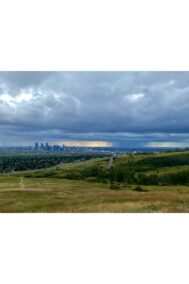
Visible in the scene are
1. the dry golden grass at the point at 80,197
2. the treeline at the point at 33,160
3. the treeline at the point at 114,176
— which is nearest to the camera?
the dry golden grass at the point at 80,197

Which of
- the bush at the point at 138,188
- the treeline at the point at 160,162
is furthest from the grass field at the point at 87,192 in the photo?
the bush at the point at 138,188

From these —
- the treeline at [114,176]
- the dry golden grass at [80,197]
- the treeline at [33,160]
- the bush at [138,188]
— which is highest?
the treeline at [33,160]

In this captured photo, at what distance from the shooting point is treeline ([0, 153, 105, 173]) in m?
→ 37.6

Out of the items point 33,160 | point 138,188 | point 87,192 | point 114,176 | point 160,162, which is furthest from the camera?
point 33,160

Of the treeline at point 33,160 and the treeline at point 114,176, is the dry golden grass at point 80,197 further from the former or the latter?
the treeline at point 33,160

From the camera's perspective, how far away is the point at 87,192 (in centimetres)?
3325

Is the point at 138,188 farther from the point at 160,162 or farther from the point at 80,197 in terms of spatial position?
the point at 80,197

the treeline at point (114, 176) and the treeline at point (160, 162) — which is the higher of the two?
the treeline at point (160, 162)

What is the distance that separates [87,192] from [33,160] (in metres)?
8.87

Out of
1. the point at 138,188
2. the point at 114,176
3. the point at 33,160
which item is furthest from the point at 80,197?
the point at 33,160

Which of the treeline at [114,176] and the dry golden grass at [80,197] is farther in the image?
the treeline at [114,176]

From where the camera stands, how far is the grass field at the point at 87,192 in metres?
28.3

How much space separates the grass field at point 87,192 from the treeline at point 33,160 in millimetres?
595
